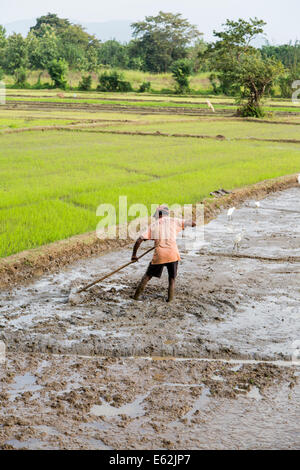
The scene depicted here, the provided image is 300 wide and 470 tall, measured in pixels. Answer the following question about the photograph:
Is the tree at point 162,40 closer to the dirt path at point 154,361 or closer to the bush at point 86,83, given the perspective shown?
the bush at point 86,83

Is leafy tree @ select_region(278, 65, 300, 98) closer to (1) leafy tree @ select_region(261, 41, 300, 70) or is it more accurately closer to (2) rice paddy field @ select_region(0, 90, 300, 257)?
(1) leafy tree @ select_region(261, 41, 300, 70)

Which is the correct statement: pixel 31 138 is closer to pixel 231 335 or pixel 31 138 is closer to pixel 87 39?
pixel 231 335

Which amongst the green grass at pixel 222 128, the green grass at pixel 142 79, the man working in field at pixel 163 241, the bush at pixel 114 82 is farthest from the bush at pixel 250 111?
the man working in field at pixel 163 241

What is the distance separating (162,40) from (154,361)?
4869 centimetres

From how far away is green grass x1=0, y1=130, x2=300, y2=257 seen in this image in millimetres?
7039

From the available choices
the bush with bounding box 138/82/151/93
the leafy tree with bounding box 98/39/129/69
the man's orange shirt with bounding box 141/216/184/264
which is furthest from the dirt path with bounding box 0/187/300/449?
the leafy tree with bounding box 98/39/129/69

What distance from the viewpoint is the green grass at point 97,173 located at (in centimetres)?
704

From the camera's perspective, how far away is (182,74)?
130ft

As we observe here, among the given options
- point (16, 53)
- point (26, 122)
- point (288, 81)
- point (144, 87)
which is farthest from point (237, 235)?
point (16, 53)

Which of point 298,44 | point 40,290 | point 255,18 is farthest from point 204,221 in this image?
point 298,44

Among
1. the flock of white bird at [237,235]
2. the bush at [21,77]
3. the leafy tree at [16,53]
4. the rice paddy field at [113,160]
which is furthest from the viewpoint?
the leafy tree at [16,53]

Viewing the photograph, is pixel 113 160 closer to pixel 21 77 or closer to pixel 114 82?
pixel 114 82

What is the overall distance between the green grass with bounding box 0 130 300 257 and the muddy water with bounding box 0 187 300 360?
981 millimetres

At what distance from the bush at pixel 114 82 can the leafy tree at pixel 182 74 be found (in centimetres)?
334
